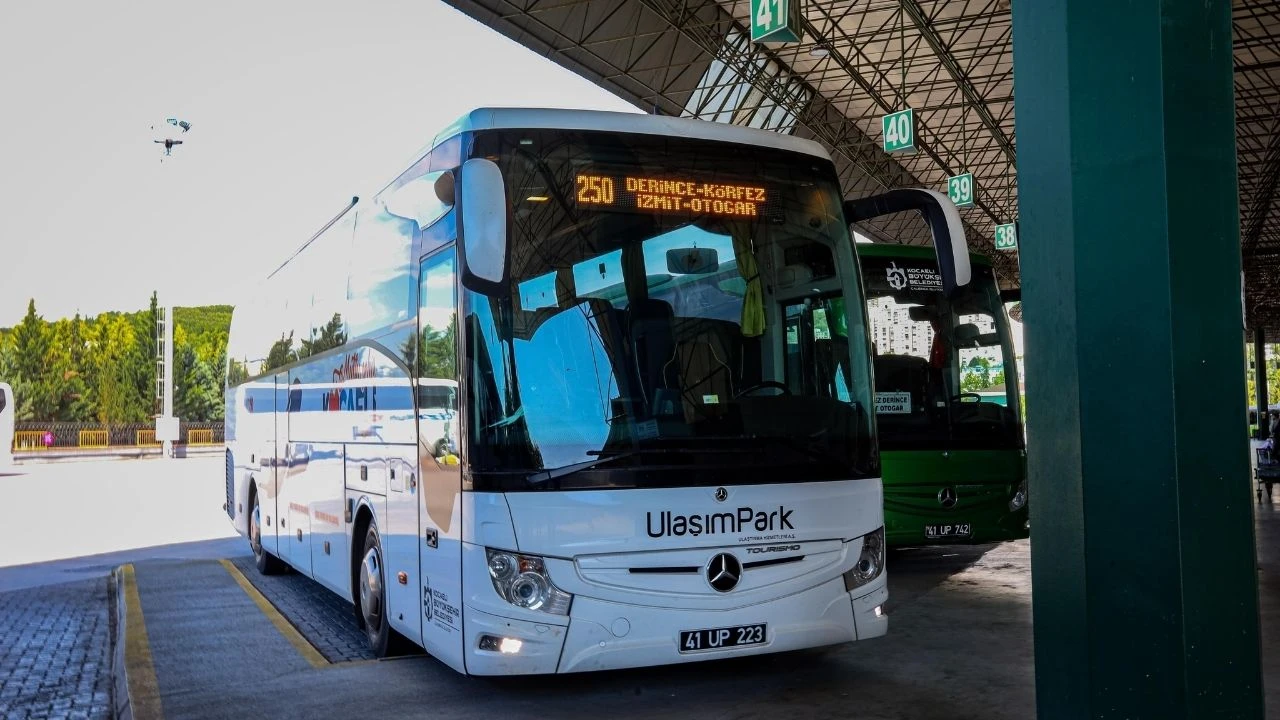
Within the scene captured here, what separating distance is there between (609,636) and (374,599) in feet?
7.68

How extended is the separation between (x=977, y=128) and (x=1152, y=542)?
2897cm

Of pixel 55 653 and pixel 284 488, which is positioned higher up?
pixel 284 488

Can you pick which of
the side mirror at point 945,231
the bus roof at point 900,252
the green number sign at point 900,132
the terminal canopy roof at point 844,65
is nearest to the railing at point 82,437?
the terminal canopy roof at point 844,65

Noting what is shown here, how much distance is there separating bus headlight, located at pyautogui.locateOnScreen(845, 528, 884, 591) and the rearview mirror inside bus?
63.3 inches

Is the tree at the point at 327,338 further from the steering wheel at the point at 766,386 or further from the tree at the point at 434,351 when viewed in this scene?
the steering wheel at the point at 766,386

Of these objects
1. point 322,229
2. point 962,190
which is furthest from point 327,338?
point 962,190

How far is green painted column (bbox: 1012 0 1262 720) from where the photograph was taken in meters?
3.47

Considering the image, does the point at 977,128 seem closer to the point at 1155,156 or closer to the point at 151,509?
the point at 151,509

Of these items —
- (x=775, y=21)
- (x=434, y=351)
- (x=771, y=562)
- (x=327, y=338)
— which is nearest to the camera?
(x=771, y=562)

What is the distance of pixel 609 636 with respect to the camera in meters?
5.55

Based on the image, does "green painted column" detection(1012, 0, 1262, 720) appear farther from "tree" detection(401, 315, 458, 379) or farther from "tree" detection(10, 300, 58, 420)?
"tree" detection(10, 300, 58, 420)

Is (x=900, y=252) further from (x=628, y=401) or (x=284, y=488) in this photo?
(x=628, y=401)

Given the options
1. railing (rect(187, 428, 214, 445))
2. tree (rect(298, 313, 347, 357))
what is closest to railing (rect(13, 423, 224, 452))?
railing (rect(187, 428, 214, 445))

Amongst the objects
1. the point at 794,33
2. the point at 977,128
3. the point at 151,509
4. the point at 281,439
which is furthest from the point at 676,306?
the point at 977,128
